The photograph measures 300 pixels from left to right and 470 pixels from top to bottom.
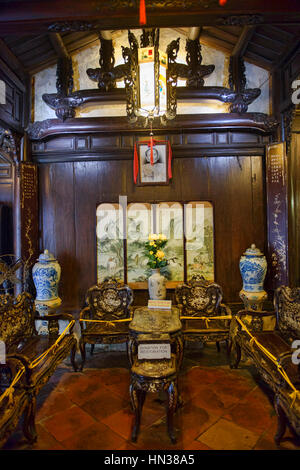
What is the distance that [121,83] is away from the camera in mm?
4652

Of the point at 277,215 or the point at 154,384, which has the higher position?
the point at 277,215

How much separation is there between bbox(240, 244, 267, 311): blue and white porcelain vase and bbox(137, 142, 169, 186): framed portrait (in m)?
1.82

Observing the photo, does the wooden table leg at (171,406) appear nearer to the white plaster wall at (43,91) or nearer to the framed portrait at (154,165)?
the framed portrait at (154,165)

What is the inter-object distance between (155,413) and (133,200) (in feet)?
10.1

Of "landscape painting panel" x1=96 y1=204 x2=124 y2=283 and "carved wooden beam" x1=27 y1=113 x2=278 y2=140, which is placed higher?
"carved wooden beam" x1=27 y1=113 x2=278 y2=140

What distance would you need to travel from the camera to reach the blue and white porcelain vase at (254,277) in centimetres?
412

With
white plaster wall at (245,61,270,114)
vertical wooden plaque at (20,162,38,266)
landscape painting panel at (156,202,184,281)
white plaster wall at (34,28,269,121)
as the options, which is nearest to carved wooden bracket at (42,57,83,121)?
white plaster wall at (34,28,269,121)

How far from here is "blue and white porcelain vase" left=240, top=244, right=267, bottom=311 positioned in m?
4.12

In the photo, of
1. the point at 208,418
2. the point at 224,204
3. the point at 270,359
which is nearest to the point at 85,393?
the point at 208,418
